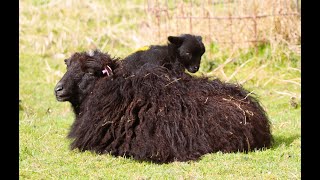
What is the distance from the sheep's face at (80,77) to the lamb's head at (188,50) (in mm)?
3266

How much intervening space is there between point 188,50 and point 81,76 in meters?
3.58

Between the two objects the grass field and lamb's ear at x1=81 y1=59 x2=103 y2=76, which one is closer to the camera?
the grass field

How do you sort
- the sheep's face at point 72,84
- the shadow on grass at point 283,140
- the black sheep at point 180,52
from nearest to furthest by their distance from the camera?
the sheep's face at point 72,84 → the shadow on grass at point 283,140 → the black sheep at point 180,52

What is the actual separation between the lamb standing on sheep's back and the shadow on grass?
24cm

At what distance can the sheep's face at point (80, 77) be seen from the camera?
906 centimetres

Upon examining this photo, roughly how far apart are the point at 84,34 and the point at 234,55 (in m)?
4.84

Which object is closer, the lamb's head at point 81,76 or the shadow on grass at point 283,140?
the lamb's head at point 81,76

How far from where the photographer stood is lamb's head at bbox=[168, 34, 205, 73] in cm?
1228

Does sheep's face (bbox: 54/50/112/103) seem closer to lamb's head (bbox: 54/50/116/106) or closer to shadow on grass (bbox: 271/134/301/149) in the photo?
lamb's head (bbox: 54/50/116/106)

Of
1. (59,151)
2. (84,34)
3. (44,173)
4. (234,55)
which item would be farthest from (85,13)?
(44,173)

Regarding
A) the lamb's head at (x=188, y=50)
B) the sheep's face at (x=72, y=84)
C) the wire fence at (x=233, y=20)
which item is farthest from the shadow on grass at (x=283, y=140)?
the wire fence at (x=233, y=20)

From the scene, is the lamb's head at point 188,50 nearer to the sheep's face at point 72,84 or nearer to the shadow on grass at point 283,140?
the shadow on grass at point 283,140

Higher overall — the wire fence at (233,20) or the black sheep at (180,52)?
the wire fence at (233,20)

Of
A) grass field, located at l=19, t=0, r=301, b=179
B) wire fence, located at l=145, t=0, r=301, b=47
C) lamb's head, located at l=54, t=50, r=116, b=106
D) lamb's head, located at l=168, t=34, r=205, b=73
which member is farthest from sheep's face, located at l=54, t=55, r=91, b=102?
wire fence, located at l=145, t=0, r=301, b=47
